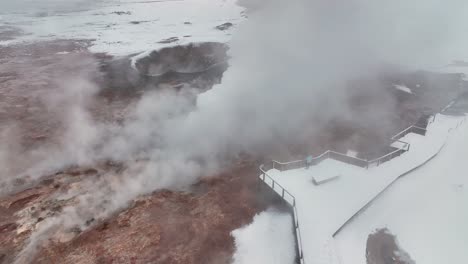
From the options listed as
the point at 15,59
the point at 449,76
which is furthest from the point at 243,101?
the point at 15,59

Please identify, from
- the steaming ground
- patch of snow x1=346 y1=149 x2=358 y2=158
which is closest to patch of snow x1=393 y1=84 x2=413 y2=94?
the steaming ground

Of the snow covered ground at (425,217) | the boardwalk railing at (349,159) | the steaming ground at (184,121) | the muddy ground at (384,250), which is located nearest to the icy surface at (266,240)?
the steaming ground at (184,121)

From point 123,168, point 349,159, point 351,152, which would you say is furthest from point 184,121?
point 351,152

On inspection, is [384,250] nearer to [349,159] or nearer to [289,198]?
[289,198]

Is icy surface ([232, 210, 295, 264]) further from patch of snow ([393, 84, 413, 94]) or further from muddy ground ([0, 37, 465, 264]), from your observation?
patch of snow ([393, 84, 413, 94])

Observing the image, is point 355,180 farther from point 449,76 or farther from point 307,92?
point 449,76

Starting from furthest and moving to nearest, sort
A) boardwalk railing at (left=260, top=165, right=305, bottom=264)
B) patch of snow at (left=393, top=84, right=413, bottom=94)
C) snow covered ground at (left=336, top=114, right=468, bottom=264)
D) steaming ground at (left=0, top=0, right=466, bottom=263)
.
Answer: patch of snow at (left=393, top=84, right=413, bottom=94) → steaming ground at (left=0, top=0, right=466, bottom=263) → snow covered ground at (left=336, top=114, right=468, bottom=264) → boardwalk railing at (left=260, top=165, right=305, bottom=264)

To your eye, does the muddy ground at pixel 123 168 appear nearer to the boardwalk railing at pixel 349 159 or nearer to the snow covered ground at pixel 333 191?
the boardwalk railing at pixel 349 159
